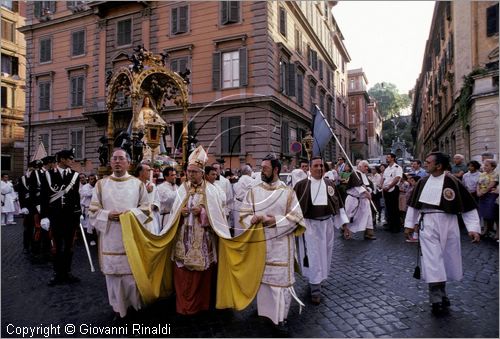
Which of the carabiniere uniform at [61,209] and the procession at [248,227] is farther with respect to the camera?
the carabiniere uniform at [61,209]

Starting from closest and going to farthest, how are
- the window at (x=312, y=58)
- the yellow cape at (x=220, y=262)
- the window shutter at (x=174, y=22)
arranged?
the yellow cape at (x=220, y=262), the window shutter at (x=174, y=22), the window at (x=312, y=58)

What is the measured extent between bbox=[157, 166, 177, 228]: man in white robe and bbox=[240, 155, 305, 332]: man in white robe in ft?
8.67

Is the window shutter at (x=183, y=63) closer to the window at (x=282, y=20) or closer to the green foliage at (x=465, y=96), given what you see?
the window at (x=282, y=20)

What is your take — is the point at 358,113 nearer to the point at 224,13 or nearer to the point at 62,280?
the point at 224,13

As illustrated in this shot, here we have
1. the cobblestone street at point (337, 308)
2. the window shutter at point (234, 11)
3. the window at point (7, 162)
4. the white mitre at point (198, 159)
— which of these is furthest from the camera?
the window at point (7, 162)

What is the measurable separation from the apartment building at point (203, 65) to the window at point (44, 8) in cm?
8

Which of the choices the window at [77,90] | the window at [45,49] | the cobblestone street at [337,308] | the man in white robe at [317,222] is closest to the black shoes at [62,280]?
the cobblestone street at [337,308]

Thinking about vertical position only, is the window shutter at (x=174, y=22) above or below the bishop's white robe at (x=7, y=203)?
above

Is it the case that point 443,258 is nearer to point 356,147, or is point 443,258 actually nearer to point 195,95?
point 195,95

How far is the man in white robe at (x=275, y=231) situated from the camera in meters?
4.11

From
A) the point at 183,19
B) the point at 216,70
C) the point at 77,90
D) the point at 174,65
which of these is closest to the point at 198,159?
the point at 216,70

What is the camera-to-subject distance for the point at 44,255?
8445 millimetres

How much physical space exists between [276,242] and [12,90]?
38861mm

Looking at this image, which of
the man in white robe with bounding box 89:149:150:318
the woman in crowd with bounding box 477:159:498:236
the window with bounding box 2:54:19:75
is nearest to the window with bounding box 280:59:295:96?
the woman in crowd with bounding box 477:159:498:236
